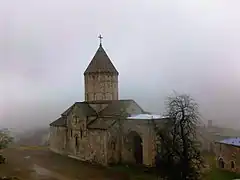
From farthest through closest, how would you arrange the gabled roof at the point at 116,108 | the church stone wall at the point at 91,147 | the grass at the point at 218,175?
the gabled roof at the point at 116,108
the church stone wall at the point at 91,147
the grass at the point at 218,175

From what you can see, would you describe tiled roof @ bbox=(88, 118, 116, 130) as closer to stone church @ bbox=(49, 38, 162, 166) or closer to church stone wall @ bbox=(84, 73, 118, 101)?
stone church @ bbox=(49, 38, 162, 166)

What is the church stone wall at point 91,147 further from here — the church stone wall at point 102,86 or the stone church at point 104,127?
the church stone wall at point 102,86

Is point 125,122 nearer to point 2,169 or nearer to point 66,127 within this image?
point 66,127

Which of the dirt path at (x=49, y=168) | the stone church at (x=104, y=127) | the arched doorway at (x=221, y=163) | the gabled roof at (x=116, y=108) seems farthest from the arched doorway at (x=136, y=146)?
the arched doorway at (x=221, y=163)

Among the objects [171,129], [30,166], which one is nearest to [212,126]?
[171,129]

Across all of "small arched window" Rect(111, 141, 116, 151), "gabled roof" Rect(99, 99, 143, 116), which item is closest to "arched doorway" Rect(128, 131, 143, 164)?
"small arched window" Rect(111, 141, 116, 151)

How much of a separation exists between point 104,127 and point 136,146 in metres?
3.67

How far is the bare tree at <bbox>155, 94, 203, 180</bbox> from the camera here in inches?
953

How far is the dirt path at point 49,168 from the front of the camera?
27.0m

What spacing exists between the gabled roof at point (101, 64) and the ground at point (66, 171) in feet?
31.0

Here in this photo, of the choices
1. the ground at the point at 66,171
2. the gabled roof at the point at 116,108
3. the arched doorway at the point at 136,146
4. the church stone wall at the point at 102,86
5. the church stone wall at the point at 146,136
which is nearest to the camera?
the ground at the point at 66,171

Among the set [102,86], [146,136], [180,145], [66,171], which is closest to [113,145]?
[146,136]

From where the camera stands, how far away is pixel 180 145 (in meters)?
25.3

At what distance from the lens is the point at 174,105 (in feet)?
84.2
